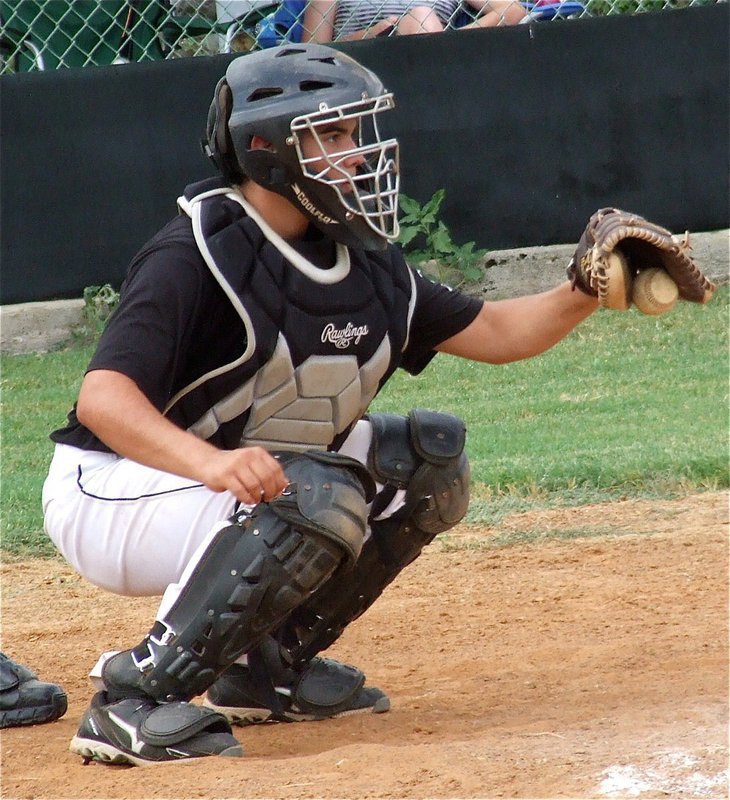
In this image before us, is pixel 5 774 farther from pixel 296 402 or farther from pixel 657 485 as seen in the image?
pixel 657 485

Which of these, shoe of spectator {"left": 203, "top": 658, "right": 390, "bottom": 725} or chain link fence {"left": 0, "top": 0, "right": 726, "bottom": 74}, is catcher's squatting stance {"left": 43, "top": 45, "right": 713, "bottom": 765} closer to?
shoe of spectator {"left": 203, "top": 658, "right": 390, "bottom": 725}

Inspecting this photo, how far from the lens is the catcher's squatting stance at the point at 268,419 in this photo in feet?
9.02

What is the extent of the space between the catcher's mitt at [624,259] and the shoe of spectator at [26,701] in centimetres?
166

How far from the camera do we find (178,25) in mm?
8086

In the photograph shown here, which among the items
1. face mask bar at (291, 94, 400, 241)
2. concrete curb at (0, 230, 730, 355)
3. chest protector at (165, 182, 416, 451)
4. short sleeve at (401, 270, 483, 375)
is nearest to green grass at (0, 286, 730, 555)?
concrete curb at (0, 230, 730, 355)

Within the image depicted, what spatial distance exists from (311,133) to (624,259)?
0.80 m

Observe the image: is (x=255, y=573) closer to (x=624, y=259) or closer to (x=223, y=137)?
(x=223, y=137)

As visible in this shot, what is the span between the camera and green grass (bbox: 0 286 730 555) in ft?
17.5

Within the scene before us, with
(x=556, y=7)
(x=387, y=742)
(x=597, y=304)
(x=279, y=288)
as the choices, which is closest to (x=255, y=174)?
(x=279, y=288)

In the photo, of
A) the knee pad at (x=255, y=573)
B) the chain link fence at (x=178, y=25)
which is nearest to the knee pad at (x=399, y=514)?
the knee pad at (x=255, y=573)

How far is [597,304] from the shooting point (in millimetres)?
3354

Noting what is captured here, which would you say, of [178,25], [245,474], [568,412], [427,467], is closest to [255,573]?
[245,474]

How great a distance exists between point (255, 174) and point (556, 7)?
5.92 metres

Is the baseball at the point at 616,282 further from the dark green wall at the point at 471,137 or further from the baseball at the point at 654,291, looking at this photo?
the dark green wall at the point at 471,137
